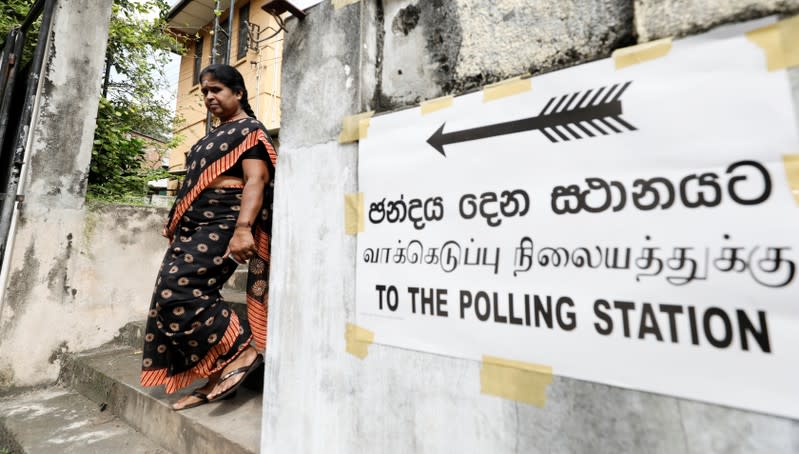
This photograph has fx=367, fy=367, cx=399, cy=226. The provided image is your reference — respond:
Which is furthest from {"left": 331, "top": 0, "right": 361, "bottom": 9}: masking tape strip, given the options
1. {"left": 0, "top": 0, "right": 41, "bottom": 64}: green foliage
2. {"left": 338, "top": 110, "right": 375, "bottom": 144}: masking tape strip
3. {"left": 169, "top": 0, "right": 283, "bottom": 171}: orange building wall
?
{"left": 169, "top": 0, "right": 283, "bottom": 171}: orange building wall

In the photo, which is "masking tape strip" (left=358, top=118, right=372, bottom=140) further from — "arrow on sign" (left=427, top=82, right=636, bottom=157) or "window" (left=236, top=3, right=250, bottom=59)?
"window" (left=236, top=3, right=250, bottom=59)

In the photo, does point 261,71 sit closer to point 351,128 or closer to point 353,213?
point 351,128

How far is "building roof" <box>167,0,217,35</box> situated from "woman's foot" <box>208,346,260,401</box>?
10049mm

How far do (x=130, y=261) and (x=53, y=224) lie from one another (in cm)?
57

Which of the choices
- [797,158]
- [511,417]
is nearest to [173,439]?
[511,417]

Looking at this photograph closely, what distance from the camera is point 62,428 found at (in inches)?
82.0

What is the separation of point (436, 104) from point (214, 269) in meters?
1.41

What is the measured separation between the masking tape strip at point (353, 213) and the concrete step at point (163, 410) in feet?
3.23

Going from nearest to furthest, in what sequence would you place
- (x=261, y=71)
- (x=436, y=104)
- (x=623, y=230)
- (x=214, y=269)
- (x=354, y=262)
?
(x=623, y=230) < (x=436, y=104) < (x=354, y=262) < (x=214, y=269) < (x=261, y=71)

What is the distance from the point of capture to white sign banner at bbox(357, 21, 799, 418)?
717mm

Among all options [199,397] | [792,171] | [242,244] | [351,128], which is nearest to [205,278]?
[242,244]

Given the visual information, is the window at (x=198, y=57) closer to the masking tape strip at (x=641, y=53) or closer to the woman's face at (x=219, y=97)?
the woman's face at (x=219, y=97)

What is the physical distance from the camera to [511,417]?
3.13 ft

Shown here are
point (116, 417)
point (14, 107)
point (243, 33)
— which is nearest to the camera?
point (116, 417)
